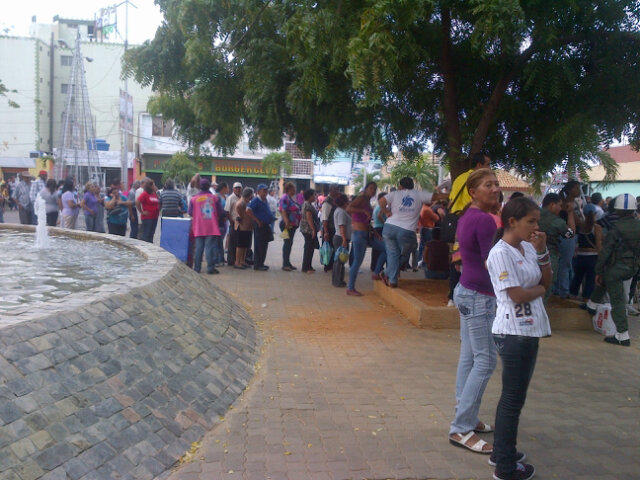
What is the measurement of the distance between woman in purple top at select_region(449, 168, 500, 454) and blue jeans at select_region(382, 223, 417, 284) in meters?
4.63

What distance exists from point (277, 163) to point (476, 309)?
40.4 metres

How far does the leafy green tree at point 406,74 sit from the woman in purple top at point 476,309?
8.17 ft

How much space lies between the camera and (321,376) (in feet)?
18.8

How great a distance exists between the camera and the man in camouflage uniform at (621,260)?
23.8 ft

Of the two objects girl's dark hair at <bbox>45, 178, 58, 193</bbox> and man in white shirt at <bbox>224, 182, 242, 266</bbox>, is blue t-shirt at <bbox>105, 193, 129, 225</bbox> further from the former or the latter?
man in white shirt at <bbox>224, 182, 242, 266</bbox>

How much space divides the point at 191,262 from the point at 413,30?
6.27 m

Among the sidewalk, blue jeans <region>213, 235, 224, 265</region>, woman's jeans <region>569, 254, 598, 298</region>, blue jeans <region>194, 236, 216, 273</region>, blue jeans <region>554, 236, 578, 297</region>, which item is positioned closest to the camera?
the sidewalk

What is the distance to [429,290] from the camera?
983cm

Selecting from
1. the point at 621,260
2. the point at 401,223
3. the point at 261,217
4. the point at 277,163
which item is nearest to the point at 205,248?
the point at 261,217

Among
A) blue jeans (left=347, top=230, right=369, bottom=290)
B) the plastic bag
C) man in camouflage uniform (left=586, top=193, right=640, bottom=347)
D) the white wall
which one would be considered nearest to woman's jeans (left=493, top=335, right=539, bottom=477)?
man in camouflage uniform (left=586, top=193, right=640, bottom=347)

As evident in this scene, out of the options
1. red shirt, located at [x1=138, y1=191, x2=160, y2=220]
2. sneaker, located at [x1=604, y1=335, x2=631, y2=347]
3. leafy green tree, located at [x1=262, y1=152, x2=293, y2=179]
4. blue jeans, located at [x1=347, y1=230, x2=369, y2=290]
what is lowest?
sneaker, located at [x1=604, y1=335, x2=631, y2=347]

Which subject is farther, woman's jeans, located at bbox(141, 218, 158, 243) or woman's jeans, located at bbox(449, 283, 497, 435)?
woman's jeans, located at bbox(141, 218, 158, 243)

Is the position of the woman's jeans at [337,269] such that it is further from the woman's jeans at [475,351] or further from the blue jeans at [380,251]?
the woman's jeans at [475,351]

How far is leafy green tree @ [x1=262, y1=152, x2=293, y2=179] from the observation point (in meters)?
43.8
